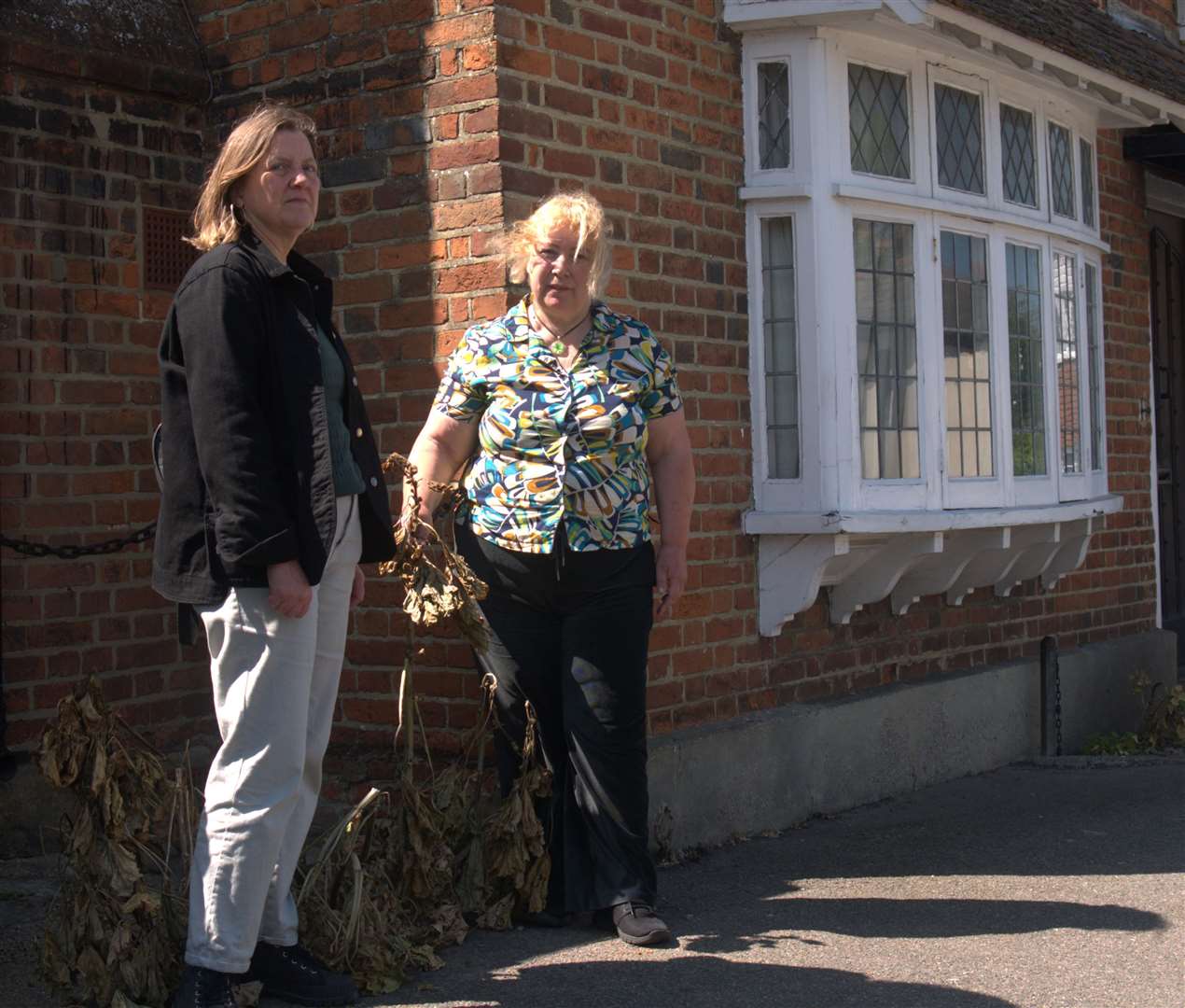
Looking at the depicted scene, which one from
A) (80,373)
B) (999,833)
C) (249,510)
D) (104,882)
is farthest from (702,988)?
(80,373)

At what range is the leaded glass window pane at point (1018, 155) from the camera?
7.40 meters

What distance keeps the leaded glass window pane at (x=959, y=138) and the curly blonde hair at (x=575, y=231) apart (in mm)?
2550

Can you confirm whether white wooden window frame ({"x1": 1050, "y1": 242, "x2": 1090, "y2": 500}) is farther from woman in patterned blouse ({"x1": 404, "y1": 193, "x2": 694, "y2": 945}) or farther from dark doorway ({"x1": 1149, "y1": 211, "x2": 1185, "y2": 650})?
woman in patterned blouse ({"x1": 404, "y1": 193, "x2": 694, "y2": 945})

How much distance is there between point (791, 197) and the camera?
6324 millimetres

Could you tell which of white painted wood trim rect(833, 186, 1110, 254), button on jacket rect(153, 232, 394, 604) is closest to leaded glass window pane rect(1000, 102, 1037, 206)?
white painted wood trim rect(833, 186, 1110, 254)

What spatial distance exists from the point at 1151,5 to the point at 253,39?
6.57 m

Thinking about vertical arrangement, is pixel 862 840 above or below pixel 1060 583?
below

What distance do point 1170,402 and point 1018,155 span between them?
4008mm

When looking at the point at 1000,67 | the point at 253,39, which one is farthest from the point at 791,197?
the point at 253,39

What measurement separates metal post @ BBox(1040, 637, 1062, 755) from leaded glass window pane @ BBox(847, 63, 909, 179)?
9.05 ft

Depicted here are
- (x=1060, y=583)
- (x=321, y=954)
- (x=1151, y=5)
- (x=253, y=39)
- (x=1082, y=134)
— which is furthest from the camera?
(x=1151, y=5)

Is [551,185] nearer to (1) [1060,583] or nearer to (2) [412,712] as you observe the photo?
(2) [412,712]

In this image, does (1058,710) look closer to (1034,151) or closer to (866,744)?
(866,744)

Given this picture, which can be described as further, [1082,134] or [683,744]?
[1082,134]
